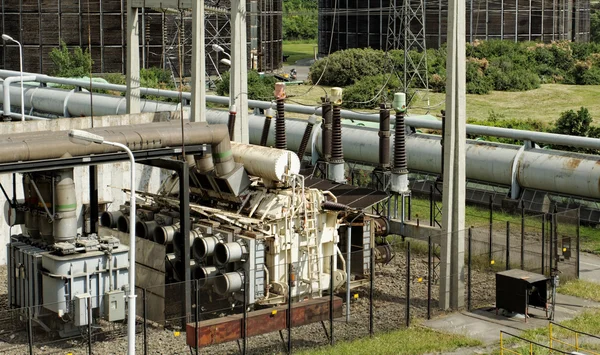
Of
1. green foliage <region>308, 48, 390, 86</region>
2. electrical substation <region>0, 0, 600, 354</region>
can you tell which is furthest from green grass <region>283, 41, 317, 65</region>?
electrical substation <region>0, 0, 600, 354</region>

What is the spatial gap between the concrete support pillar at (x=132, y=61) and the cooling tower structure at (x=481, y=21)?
1930 inches

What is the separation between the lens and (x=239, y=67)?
32.3 metres

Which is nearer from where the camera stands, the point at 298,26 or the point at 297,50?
the point at 297,50

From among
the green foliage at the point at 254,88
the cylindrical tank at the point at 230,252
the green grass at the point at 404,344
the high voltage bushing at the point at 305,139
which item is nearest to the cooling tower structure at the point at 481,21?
the green foliage at the point at 254,88

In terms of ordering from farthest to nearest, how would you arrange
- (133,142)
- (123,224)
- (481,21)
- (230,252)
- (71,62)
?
(481,21) → (71,62) → (123,224) → (230,252) → (133,142)

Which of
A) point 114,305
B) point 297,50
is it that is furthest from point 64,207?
point 297,50

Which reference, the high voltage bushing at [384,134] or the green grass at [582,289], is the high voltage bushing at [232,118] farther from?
the green grass at [582,289]

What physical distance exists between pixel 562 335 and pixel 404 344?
12.7ft

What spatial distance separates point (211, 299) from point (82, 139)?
31.0 feet

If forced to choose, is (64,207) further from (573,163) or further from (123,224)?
(573,163)

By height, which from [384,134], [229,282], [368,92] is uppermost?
[384,134]

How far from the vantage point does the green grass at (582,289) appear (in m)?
29.2

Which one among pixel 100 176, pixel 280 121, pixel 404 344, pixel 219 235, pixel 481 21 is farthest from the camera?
pixel 481 21

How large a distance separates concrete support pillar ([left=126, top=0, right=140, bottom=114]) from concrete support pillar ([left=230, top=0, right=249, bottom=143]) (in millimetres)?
4860
